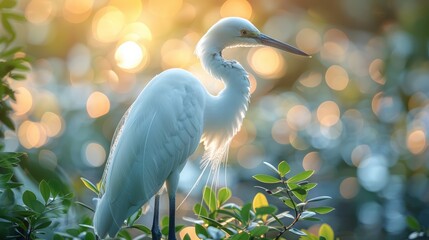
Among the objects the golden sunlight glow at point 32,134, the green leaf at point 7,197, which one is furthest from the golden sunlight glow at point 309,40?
the green leaf at point 7,197

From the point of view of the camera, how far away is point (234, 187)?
5.61 meters

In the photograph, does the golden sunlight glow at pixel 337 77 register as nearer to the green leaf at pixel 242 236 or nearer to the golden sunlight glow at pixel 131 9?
the golden sunlight glow at pixel 131 9

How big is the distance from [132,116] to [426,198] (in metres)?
3.66

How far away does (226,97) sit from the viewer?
2.68 m

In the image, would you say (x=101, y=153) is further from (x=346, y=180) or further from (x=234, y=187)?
(x=346, y=180)

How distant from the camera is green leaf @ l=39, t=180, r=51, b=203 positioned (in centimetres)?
193

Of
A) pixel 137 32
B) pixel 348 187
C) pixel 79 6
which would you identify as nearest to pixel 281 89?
pixel 348 187

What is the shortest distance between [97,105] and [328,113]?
1924 mm

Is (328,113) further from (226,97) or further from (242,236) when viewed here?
(242,236)

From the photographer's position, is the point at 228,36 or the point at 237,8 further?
the point at 237,8

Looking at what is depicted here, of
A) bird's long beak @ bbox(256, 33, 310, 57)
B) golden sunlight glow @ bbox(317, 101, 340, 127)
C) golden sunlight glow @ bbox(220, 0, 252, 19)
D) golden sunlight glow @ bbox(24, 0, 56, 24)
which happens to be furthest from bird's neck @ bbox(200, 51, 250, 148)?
golden sunlight glow @ bbox(317, 101, 340, 127)

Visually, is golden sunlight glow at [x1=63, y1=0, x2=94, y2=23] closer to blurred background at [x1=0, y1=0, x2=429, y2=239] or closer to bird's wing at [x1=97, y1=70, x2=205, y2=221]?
blurred background at [x1=0, y1=0, x2=429, y2=239]

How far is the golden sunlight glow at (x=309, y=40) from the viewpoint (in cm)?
582

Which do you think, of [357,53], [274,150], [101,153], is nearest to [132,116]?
[101,153]
